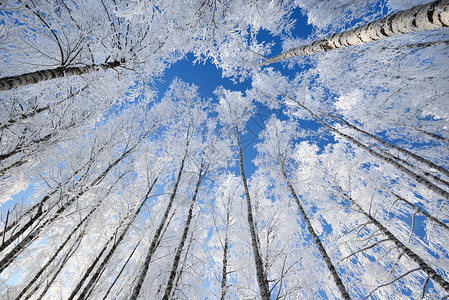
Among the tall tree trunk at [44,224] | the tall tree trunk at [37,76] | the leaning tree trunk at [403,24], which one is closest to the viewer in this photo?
the leaning tree trunk at [403,24]

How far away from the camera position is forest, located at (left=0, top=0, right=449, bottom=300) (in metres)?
2.79

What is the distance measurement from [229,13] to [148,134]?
5.98m

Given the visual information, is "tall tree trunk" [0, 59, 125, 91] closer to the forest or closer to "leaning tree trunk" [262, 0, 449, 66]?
the forest

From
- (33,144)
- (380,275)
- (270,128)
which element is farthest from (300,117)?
(33,144)

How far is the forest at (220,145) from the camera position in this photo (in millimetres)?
2787

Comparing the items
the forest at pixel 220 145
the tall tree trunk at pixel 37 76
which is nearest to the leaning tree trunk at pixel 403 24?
the forest at pixel 220 145

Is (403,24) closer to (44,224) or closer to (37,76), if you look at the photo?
(37,76)

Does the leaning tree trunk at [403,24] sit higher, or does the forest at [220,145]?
the forest at [220,145]

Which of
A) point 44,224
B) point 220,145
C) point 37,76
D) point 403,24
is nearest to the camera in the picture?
point 403,24

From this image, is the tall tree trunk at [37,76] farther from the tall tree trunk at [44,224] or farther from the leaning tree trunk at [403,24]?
the leaning tree trunk at [403,24]

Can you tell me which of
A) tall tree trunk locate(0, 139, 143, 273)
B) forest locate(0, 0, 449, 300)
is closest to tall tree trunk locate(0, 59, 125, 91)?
forest locate(0, 0, 449, 300)

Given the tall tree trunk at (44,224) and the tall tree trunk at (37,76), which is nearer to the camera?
the tall tree trunk at (37,76)

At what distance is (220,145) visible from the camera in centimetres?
708

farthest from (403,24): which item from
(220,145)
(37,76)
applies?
(220,145)
